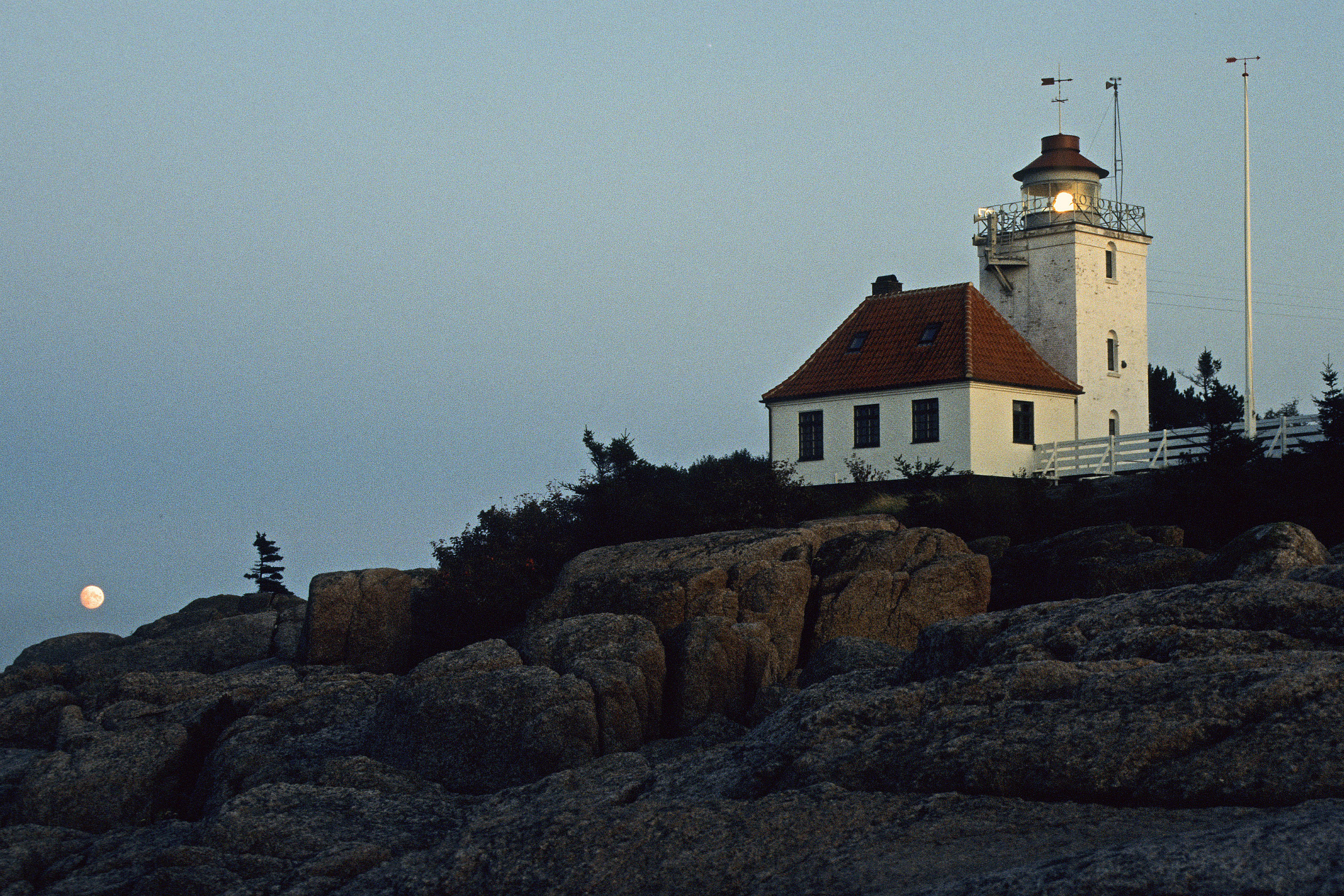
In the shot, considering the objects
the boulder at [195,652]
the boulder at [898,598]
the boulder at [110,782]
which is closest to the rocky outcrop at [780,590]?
the boulder at [898,598]

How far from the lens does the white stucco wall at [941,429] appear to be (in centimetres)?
3753

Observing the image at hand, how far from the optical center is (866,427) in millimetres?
39219

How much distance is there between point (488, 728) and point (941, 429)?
25532 millimetres

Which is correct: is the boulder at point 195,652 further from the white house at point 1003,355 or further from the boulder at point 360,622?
the white house at point 1003,355

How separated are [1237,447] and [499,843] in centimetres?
2462

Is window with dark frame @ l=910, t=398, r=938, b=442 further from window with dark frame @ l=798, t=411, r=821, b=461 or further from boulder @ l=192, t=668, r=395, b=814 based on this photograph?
boulder @ l=192, t=668, r=395, b=814

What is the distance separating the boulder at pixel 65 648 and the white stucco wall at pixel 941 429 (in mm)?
18000

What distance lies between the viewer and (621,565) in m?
23.6

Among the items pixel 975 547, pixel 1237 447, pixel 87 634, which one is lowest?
pixel 87 634

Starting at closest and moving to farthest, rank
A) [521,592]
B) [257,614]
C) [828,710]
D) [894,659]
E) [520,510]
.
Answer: [828,710]
[894,659]
[521,592]
[257,614]
[520,510]

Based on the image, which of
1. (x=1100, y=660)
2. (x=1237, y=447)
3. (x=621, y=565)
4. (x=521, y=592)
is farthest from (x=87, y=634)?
(x=1100, y=660)

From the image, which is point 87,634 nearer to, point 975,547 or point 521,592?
point 521,592

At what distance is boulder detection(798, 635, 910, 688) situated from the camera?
1620 cm

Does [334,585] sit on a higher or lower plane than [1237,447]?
lower
